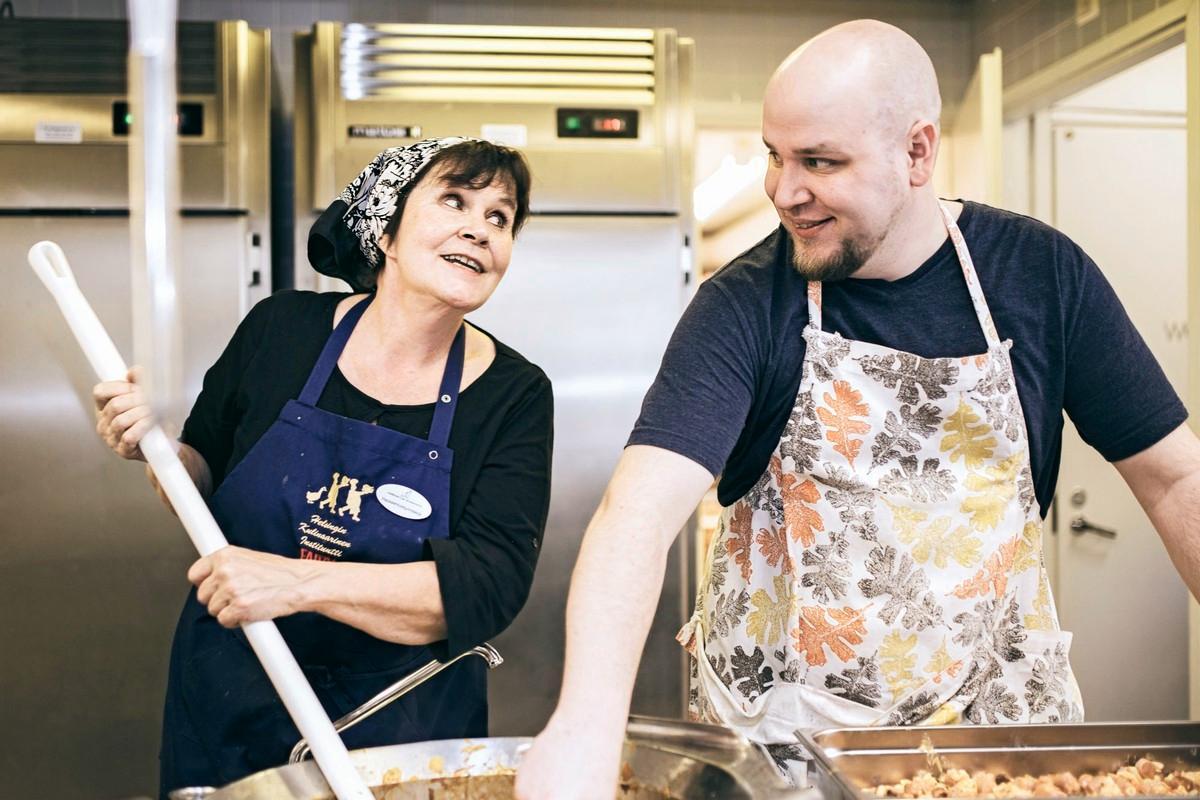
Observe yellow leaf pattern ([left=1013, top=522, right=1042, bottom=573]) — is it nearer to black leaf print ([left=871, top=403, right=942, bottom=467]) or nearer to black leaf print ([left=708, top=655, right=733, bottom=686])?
black leaf print ([left=871, top=403, right=942, bottom=467])

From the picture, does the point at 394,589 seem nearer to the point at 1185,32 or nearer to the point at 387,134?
the point at 387,134

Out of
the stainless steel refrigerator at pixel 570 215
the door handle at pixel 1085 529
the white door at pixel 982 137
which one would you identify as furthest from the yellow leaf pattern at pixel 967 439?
the door handle at pixel 1085 529

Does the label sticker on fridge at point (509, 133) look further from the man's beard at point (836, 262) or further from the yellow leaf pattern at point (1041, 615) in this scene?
the yellow leaf pattern at point (1041, 615)

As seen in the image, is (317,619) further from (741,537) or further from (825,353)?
(825,353)

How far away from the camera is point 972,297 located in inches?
52.6

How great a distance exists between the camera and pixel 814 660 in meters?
1.30

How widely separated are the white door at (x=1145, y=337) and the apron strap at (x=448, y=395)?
99.1 inches

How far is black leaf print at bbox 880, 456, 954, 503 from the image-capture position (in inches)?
51.8

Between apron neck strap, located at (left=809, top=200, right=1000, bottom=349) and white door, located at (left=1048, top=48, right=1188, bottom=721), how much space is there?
2304mm

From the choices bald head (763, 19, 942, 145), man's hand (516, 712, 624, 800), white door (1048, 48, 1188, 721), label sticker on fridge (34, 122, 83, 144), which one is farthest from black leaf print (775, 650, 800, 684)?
white door (1048, 48, 1188, 721)

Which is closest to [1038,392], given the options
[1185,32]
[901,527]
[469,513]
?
[901,527]

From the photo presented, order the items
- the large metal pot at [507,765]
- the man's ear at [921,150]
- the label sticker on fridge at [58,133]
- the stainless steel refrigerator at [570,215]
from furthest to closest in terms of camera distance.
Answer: the stainless steel refrigerator at [570,215], the label sticker on fridge at [58,133], the man's ear at [921,150], the large metal pot at [507,765]

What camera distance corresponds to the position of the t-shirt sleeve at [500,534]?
4.57 ft

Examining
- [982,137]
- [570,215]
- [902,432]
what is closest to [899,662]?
[902,432]
